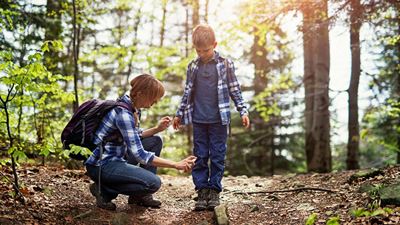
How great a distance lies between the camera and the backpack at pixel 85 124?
364cm

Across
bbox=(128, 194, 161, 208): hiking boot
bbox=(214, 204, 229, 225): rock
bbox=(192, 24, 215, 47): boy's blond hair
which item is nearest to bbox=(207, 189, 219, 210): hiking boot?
bbox=(214, 204, 229, 225): rock

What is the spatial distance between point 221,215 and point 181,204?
1.04 m

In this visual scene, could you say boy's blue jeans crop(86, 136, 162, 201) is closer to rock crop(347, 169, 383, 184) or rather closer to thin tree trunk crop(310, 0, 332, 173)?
rock crop(347, 169, 383, 184)

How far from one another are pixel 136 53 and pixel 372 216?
28.3 feet

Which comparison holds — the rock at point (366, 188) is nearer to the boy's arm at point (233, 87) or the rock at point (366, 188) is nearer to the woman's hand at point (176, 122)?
the boy's arm at point (233, 87)

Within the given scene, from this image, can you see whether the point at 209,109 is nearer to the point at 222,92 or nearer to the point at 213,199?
the point at 222,92

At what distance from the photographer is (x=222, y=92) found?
439 centimetres

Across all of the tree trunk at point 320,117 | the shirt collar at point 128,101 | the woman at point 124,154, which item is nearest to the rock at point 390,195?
the woman at point 124,154

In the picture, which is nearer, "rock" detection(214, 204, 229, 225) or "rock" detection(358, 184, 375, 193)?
"rock" detection(214, 204, 229, 225)

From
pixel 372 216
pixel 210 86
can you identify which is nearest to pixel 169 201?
pixel 210 86

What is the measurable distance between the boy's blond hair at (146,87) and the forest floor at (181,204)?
46.7 inches

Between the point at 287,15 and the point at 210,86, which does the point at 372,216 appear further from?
the point at 287,15

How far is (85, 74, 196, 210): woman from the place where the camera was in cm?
362

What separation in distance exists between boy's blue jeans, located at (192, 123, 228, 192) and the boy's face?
2.54 ft
